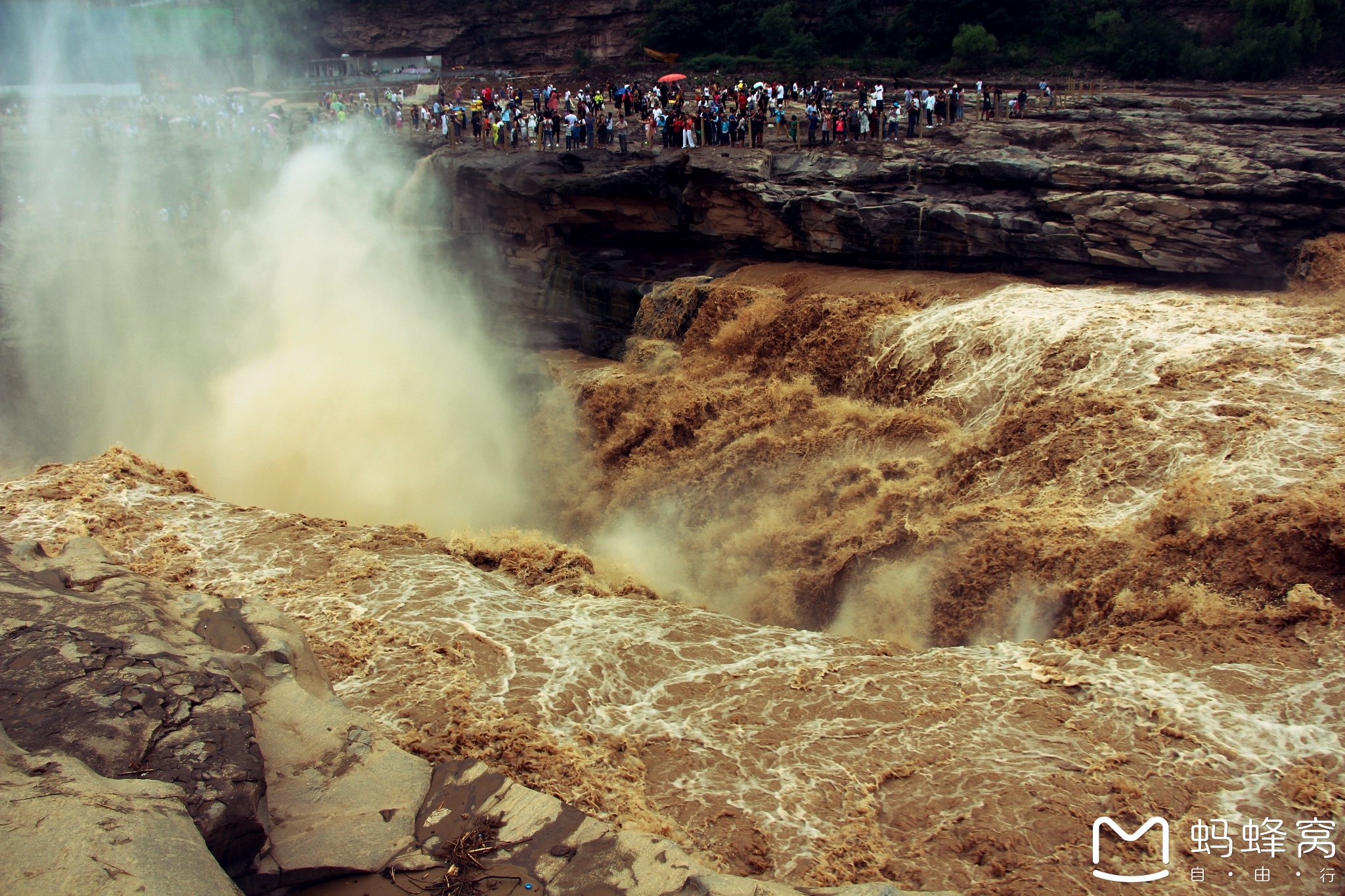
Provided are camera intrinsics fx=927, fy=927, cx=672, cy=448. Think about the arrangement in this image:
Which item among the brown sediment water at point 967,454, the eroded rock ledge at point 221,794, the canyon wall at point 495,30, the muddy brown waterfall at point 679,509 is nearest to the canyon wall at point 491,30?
the canyon wall at point 495,30

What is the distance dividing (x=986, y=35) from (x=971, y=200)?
14.0 metres

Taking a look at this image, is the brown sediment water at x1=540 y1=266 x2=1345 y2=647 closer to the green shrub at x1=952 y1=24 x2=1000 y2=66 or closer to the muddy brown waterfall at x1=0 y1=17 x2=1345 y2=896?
the muddy brown waterfall at x1=0 y1=17 x2=1345 y2=896

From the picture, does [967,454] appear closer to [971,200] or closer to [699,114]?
[971,200]

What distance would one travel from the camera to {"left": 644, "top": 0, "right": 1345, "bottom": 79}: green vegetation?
2192 cm

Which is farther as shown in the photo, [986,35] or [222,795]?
[986,35]

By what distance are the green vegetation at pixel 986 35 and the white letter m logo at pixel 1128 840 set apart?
2169 centimetres

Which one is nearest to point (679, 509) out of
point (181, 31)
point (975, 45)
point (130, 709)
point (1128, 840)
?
point (1128, 840)

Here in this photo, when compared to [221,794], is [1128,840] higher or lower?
lower

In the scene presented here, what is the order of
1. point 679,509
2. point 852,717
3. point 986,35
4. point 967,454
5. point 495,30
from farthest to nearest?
point 495,30
point 986,35
point 679,509
point 967,454
point 852,717

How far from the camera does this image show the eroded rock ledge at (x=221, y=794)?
4523mm

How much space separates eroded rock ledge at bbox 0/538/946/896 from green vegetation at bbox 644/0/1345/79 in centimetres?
2424

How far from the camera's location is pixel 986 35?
26.0 meters

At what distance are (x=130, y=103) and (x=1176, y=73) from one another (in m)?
28.6

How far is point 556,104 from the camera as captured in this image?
24.8 metres
